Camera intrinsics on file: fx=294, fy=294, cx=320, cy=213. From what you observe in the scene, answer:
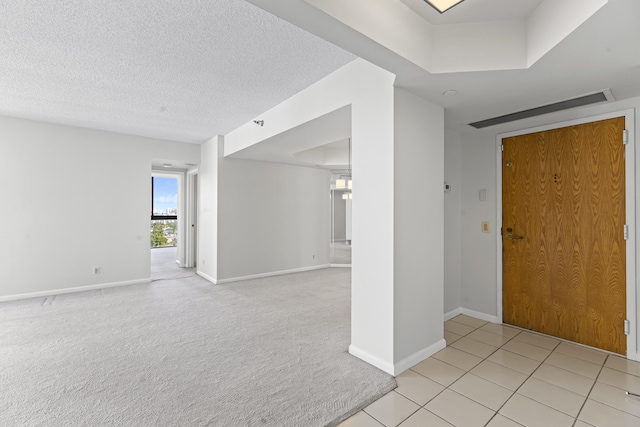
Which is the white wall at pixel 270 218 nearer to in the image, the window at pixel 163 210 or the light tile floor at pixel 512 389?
the light tile floor at pixel 512 389

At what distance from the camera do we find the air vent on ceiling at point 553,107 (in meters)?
2.54

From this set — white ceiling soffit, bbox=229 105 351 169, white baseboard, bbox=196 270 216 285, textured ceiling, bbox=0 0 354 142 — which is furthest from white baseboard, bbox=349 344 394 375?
white baseboard, bbox=196 270 216 285

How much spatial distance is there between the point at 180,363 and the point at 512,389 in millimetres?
2696

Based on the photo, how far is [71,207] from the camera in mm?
4848

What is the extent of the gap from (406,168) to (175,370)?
258cm

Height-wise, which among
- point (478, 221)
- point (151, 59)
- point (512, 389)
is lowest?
point (512, 389)

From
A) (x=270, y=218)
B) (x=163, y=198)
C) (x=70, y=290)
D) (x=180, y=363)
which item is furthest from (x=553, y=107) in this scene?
(x=163, y=198)

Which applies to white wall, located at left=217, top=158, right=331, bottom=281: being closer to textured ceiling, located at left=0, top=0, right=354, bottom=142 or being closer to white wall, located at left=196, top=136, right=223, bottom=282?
white wall, located at left=196, top=136, right=223, bottom=282

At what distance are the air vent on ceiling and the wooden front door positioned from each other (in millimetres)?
338

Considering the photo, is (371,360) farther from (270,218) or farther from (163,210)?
(163,210)

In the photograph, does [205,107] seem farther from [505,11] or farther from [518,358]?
[518,358]

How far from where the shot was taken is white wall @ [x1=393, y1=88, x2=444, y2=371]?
7.95ft

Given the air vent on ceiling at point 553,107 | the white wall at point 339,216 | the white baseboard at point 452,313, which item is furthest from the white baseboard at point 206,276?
the air vent on ceiling at point 553,107

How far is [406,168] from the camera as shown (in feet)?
8.15
